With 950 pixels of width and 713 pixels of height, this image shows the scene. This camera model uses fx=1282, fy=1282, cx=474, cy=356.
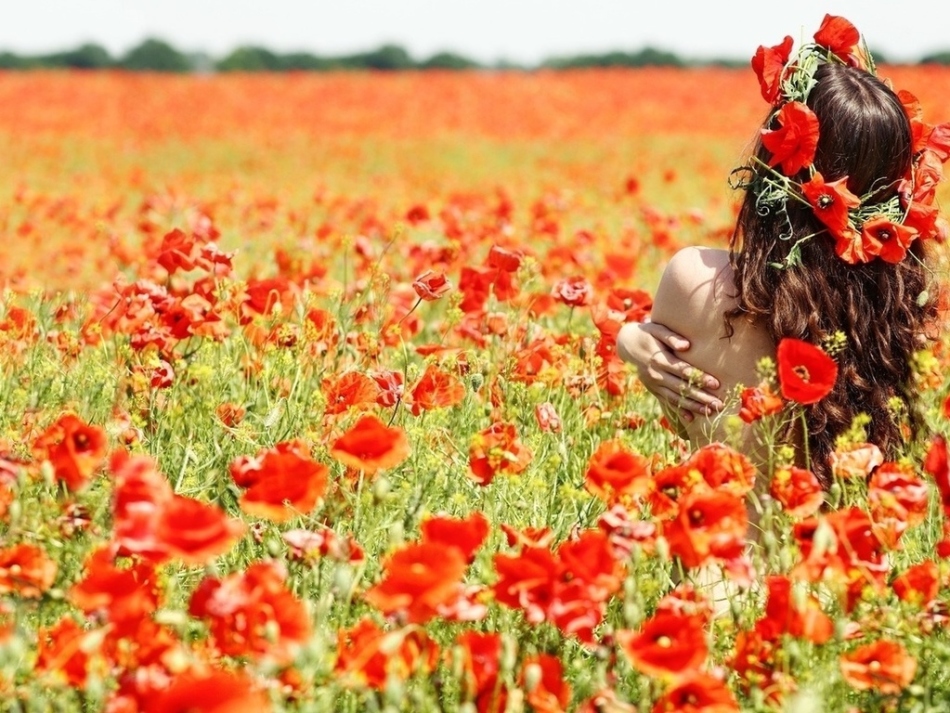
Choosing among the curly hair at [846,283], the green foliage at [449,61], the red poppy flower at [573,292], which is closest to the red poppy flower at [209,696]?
the curly hair at [846,283]

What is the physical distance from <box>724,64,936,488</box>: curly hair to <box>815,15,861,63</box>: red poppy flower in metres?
0.07

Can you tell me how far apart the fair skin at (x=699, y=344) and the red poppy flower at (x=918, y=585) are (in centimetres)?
79

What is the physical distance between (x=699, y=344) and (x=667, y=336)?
0.07 meters

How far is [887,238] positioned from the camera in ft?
8.41

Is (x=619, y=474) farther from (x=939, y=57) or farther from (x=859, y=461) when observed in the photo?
(x=939, y=57)

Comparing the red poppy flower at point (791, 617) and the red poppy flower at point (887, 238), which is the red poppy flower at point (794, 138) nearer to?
the red poppy flower at point (887, 238)

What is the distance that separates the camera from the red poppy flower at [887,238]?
2533 mm

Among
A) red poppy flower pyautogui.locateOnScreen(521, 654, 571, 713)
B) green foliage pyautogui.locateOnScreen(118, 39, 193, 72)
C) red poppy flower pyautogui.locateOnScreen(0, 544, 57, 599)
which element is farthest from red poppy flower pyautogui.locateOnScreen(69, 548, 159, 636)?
green foliage pyautogui.locateOnScreen(118, 39, 193, 72)

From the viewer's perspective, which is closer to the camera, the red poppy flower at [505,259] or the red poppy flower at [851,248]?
the red poppy flower at [851,248]

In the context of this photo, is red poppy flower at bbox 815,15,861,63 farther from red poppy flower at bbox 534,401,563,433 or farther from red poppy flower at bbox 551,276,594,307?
red poppy flower at bbox 534,401,563,433

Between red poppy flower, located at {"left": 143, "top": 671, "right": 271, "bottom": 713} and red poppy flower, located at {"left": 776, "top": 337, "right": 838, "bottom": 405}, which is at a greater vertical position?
red poppy flower, located at {"left": 776, "top": 337, "right": 838, "bottom": 405}

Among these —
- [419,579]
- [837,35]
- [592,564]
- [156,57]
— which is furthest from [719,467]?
[156,57]

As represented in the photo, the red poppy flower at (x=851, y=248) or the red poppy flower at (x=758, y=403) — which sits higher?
the red poppy flower at (x=851, y=248)

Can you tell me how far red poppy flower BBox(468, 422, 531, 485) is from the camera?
205 centimetres
